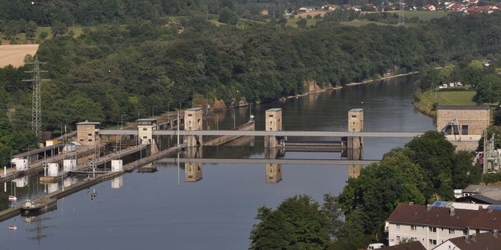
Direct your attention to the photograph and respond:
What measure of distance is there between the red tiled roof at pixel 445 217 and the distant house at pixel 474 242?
0.64 m

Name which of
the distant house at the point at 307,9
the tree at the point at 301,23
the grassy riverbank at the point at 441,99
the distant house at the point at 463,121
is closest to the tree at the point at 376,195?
the distant house at the point at 463,121

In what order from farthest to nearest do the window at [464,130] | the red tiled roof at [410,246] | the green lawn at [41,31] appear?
the green lawn at [41,31]
the window at [464,130]
the red tiled roof at [410,246]

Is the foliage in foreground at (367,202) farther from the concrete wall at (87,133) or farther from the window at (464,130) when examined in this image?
the concrete wall at (87,133)

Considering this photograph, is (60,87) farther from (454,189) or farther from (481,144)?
(454,189)

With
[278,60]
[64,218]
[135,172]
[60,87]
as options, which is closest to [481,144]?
[135,172]

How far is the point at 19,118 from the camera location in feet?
131

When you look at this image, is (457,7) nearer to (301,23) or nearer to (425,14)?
(425,14)

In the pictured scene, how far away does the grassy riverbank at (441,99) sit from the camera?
48531mm

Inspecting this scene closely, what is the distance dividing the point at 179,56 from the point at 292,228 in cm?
3158

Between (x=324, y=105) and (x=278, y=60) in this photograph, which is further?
(x=278, y=60)

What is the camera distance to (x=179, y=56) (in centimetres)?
5353

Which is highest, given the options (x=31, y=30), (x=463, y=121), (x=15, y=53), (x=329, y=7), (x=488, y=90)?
(x=329, y=7)

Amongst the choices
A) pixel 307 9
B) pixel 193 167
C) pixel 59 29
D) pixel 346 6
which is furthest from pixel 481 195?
pixel 346 6

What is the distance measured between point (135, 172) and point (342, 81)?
91.1 ft
